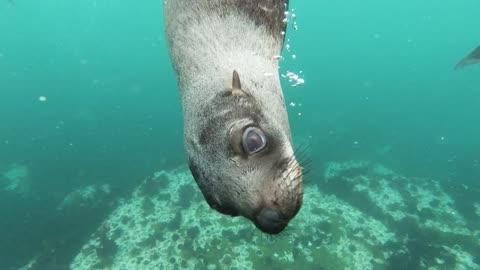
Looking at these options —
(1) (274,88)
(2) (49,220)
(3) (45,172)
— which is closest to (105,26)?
(3) (45,172)

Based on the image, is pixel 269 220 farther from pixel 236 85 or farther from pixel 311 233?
pixel 311 233

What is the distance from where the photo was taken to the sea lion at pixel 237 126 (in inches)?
55.0

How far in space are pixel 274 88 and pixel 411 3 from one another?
336 ft

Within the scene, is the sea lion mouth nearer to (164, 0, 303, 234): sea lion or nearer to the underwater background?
(164, 0, 303, 234): sea lion

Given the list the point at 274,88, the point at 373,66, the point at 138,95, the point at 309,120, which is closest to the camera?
the point at 274,88

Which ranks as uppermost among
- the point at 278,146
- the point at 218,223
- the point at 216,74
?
the point at 216,74

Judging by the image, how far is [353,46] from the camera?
46625 millimetres

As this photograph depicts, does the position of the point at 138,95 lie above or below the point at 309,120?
below

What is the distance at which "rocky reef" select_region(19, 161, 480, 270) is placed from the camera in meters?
10.8

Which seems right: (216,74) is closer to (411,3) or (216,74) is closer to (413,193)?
(413,193)

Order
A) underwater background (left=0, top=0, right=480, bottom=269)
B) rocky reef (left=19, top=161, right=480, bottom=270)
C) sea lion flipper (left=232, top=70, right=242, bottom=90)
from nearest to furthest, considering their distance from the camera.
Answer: sea lion flipper (left=232, top=70, right=242, bottom=90)
rocky reef (left=19, top=161, right=480, bottom=270)
underwater background (left=0, top=0, right=480, bottom=269)

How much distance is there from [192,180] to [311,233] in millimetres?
5589

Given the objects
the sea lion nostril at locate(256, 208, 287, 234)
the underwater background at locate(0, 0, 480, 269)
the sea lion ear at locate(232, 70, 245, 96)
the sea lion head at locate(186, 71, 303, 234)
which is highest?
the sea lion ear at locate(232, 70, 245, 96)

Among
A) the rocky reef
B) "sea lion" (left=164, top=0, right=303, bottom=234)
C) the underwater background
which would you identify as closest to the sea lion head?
"sea lion" (left=164, top=0, right=303, bottom=234)
